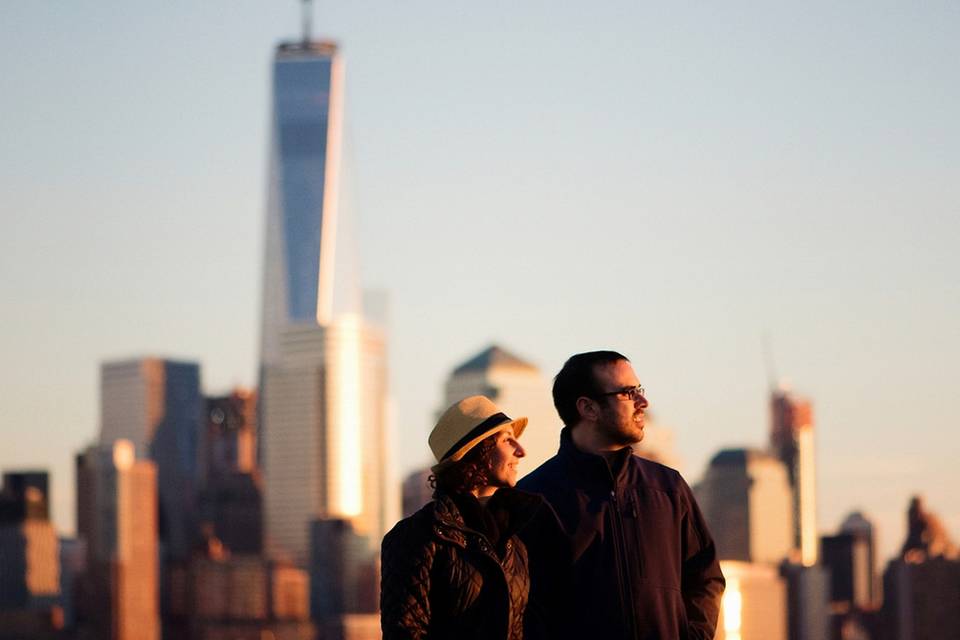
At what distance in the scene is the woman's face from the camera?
11.4 metres

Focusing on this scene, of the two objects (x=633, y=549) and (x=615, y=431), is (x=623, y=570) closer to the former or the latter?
(x=633, y=549)

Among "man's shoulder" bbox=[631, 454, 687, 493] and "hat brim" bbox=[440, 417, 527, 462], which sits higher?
"hat brim" bbox=[440, 417, 527, 462]

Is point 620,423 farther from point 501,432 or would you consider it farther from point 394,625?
point 394,625

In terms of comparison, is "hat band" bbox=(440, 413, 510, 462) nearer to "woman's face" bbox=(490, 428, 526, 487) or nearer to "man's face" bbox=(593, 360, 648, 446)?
"woman's face" bbox=(490, 428, 526, 487)

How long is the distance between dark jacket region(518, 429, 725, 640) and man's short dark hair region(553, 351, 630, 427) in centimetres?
21

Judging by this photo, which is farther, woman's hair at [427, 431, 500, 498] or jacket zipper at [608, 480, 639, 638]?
jacket zipper at [608, 480, 639, 638]

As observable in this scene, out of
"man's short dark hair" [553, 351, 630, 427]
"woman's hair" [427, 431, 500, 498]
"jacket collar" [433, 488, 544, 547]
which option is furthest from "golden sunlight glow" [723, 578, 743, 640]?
"woman's hair" [427, 431, 500, 498]

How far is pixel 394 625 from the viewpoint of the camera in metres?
10.9

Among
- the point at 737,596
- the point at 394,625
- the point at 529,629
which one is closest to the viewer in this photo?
the point at 394,625

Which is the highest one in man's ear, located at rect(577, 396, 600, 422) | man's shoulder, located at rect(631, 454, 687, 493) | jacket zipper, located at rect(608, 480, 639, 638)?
man's ear, located at rect(577, 396, 600, 422)

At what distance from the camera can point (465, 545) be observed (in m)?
11.1

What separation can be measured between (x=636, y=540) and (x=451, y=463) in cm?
113

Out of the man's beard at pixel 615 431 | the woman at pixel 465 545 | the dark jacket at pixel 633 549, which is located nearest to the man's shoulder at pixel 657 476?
the dark jacket at pixel 633 549

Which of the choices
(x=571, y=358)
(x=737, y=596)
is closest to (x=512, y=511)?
(x=571, y=358)
